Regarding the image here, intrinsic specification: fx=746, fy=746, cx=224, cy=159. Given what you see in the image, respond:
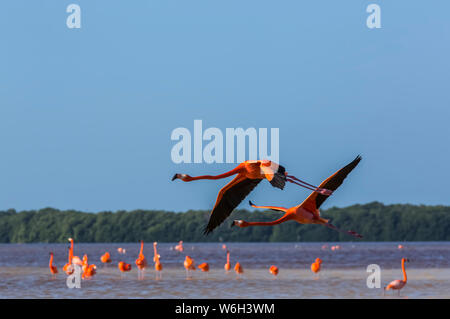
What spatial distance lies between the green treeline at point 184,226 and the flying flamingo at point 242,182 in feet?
303

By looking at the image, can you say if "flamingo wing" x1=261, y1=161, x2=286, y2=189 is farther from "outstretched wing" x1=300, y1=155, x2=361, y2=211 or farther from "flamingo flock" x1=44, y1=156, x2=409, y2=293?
"outstretched wing" x1=300, y1=155, x2=361, y2=211

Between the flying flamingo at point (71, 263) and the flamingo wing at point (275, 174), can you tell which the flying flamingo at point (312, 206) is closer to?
the flamingo wing at point (275, 174)

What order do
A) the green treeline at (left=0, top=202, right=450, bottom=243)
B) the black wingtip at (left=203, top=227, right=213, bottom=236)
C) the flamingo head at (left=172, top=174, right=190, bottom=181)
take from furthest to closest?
the green treeline at (left=0, top=202, right=450, bottom=243) < the black wingtip at (left=203, top=227, right=213, bottom=236) < the flamingo head at (left=172, top=174, right=190, bottom=181)

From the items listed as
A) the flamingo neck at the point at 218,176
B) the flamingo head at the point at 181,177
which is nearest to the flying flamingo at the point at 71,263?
the flamingo neck at the point at 218,176

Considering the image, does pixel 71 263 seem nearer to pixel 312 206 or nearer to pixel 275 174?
pixel 312 206

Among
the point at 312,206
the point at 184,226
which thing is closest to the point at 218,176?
the point at 312,206

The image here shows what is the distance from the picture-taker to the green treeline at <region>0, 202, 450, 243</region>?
126062 millimetres

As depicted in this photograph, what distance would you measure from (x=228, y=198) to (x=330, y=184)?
4.15 feet

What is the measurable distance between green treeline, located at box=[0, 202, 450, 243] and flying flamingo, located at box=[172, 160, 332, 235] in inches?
3638

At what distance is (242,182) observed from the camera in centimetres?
838

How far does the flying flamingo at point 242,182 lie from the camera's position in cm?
694

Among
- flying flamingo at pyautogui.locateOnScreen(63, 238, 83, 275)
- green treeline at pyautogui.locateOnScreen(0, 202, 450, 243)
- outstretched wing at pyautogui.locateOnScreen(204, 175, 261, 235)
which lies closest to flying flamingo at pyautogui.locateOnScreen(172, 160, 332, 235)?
outstretched wing at pyautogui.locateOnScreen(204, 175, 261, 235)
